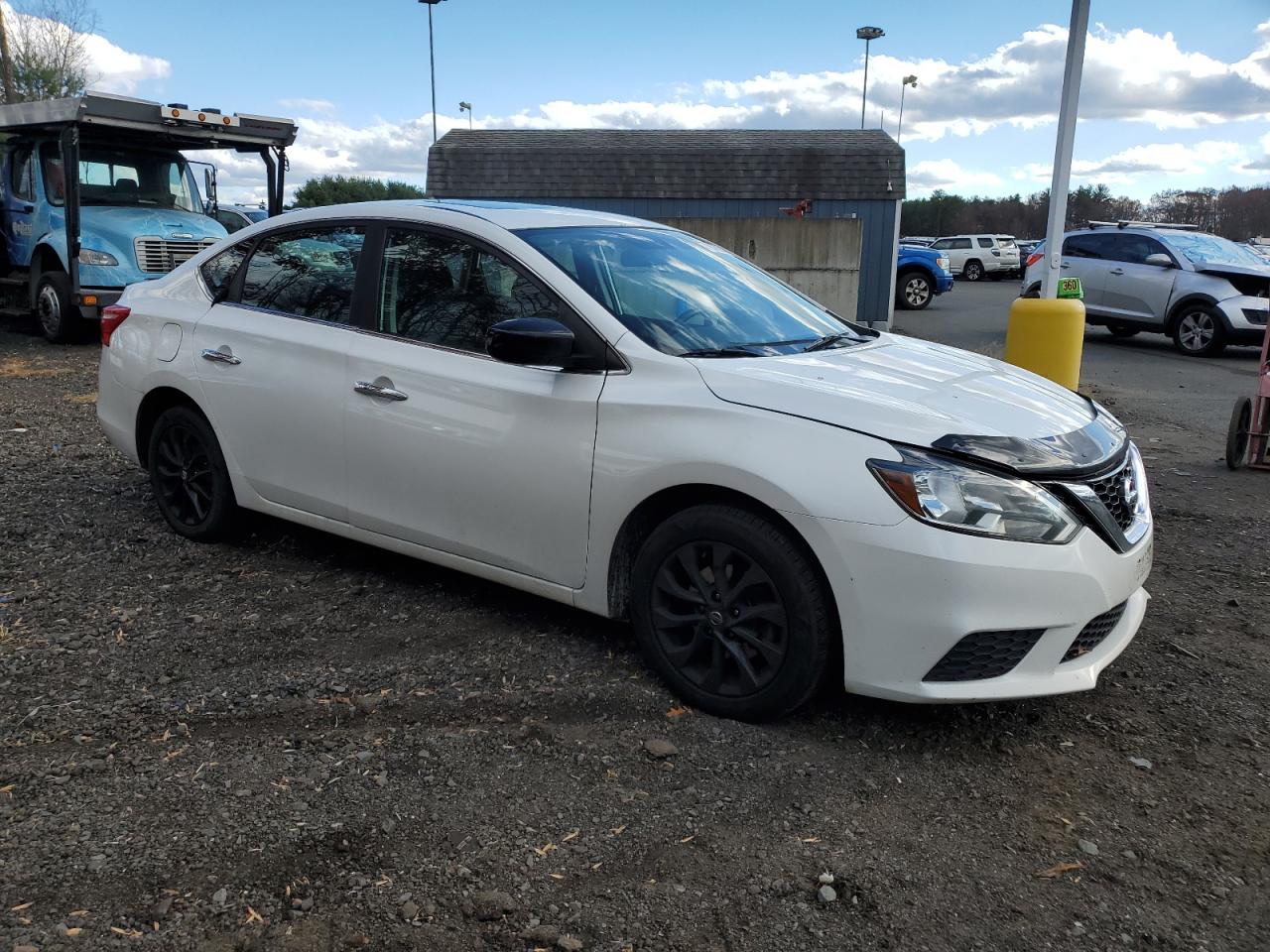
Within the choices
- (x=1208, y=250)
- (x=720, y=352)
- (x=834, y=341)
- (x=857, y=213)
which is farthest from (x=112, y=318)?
(x=857, y=213)

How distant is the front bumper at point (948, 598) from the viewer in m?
3.04

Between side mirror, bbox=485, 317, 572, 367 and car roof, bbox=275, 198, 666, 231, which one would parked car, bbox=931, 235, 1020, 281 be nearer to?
car roof, bbox=275, 198, 666, 231

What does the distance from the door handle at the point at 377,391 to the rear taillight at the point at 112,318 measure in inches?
69.4

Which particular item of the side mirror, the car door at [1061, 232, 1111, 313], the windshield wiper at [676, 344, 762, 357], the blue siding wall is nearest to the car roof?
the side mirror

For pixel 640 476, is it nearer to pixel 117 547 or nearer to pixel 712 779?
pixel 712 779

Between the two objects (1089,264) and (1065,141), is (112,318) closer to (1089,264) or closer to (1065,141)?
(1065,141)

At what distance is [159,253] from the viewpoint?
12.5 meters

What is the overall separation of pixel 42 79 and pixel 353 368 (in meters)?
29.9

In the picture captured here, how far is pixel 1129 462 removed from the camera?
3.64 metres

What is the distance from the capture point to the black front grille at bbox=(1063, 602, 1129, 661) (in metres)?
3.27

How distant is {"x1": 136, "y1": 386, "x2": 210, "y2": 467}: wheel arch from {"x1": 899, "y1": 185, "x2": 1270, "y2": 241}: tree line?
3615 cm

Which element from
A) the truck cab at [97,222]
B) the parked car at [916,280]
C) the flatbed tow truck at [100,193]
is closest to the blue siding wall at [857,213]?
the parked car at [916,280]

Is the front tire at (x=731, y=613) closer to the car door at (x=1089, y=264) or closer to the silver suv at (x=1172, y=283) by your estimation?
the silver suv at (x=1172, y=283)

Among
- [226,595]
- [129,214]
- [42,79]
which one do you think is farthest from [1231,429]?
[42,79]
